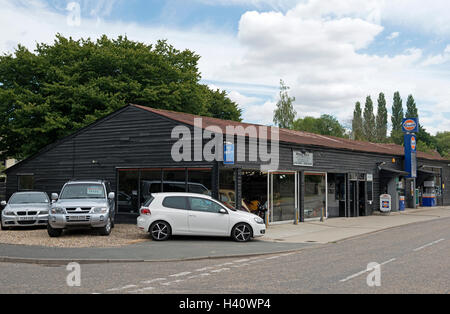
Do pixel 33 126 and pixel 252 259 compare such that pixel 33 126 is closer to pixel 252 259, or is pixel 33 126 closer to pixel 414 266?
pixel 252 259

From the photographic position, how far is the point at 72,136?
23.4 m

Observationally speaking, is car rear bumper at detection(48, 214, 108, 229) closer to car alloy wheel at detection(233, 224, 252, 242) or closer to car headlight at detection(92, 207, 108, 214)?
car headlight at detection(92, 207, 108, 214)

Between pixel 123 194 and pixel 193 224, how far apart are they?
782cm

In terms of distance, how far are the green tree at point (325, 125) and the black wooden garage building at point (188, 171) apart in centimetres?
5027

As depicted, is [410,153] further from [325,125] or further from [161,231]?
[325,125]

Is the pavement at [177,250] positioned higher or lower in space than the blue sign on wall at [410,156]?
lower

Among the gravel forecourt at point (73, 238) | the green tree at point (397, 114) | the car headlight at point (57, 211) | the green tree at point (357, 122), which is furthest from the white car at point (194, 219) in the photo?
the green tree at point (397, 114)

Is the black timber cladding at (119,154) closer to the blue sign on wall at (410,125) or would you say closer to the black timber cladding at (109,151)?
the black timber cladding at (109,151)

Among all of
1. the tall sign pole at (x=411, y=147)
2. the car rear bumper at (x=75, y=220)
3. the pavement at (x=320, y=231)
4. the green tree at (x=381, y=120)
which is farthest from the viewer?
the green tree at (x=381, y=120)

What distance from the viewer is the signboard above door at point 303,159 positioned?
2234 cm

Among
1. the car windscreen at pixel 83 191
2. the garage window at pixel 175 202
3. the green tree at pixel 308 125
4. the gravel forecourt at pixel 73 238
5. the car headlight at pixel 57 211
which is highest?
the green tree at pixel 308 125

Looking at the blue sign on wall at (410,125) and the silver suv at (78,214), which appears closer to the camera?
the silver suv at (78,214)

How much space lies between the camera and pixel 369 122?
82.2m
